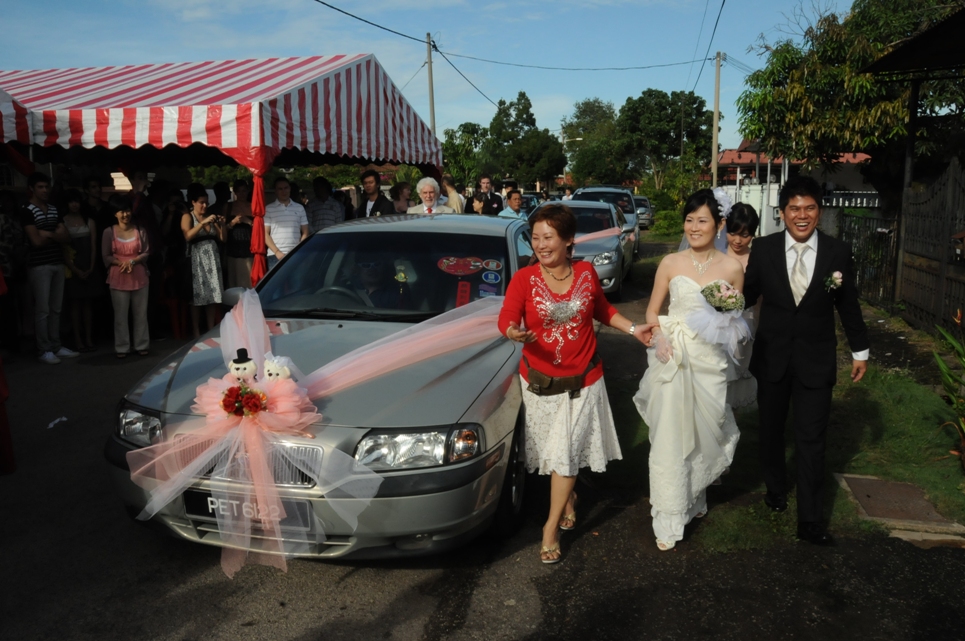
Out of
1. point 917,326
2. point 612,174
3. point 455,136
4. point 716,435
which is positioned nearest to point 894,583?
point 716,435

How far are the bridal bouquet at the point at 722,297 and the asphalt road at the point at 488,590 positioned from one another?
1.27 m

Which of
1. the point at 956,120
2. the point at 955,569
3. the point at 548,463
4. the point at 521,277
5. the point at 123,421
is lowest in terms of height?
the point at 955,569

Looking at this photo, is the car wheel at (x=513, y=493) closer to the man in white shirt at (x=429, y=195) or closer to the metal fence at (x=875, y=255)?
the man in white shirt at (x=429, y=195)

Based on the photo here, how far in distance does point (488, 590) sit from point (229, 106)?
249 inches

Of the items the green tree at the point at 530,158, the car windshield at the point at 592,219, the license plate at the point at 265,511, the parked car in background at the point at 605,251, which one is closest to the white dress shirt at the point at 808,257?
the license plate at the point at 265,511

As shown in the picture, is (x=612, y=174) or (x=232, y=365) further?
(x=612, y=174)

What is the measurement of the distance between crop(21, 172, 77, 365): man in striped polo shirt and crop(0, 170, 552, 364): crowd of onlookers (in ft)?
0.03

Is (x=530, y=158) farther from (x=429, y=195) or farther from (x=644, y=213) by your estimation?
(x=429, y=195)

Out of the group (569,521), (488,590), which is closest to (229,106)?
(569,521)

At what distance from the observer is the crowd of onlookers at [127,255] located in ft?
27.8

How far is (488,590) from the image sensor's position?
3.67 metres

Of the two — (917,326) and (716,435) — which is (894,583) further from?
(917,326)

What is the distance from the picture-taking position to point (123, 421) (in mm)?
3801

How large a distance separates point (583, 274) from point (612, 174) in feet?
193
